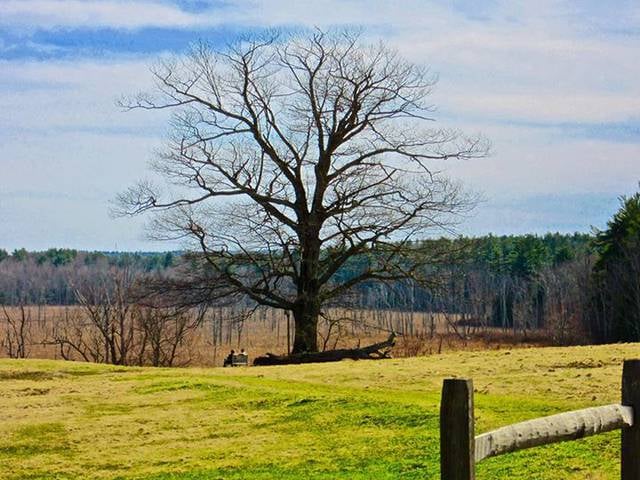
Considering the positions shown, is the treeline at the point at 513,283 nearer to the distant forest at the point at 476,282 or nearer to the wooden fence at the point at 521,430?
the distant forest at the point at 476,282

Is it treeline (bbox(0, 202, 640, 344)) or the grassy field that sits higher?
treeline (bbox(0, 202, 640, 344))

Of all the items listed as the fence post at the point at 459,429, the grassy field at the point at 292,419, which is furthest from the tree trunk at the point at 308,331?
the fence post at the point at 459,429

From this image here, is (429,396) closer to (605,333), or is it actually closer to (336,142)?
(336,142)

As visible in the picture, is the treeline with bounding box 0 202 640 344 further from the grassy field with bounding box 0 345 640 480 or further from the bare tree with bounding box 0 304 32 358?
the grassy field with bounding box 0 345 640 480

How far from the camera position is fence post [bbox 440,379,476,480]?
507 cm

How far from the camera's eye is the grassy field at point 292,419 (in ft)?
38.6

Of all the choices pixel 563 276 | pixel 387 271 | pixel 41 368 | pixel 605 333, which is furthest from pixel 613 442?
pixel 563 276

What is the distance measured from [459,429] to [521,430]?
85cm

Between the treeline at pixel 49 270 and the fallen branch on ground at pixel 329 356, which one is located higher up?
the treeline at pixel 49 270

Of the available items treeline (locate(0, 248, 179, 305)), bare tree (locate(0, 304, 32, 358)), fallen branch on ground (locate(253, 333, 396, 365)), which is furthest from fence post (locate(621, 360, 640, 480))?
treeline (locate(0, 248, 179, 305))

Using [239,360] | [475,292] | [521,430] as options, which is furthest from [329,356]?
[475,292]

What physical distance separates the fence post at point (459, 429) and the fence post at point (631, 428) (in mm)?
2191

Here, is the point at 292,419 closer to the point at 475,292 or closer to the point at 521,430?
the point at 521,430

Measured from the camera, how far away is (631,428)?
23.0 feet
